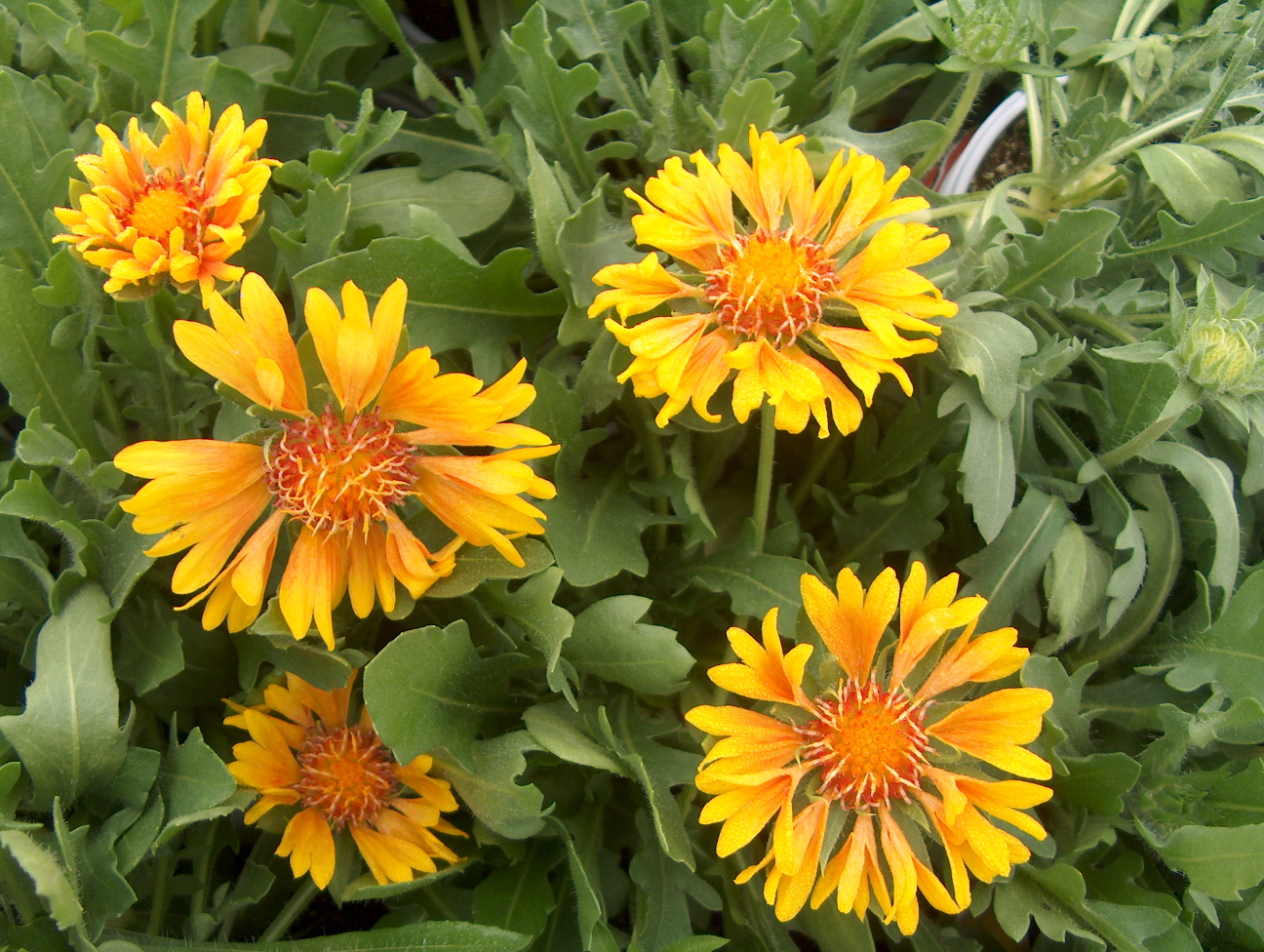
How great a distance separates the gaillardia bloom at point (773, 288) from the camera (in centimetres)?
75

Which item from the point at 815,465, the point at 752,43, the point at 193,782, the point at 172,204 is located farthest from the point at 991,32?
the point at 193,782

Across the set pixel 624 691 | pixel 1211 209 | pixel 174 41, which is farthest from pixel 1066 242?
pixel 174 41

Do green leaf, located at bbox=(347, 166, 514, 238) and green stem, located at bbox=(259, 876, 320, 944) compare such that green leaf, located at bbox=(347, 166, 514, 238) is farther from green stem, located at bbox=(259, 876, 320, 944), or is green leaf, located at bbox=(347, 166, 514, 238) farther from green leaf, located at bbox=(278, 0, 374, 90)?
green stem, located at bbox=(259, 876, 320, 944)

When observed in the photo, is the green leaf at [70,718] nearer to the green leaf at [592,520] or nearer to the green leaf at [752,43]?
the green leaf at [592,520]

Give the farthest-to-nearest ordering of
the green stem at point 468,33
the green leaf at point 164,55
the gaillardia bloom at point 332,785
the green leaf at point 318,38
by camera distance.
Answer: the green stem at point 468,33 → the green leaf at point 318,38 → the green leaf at point 164,55 → the gaillardia bloom at point 332,785

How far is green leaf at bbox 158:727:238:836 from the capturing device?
2.54 ft

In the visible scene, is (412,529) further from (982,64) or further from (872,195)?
(982,64)

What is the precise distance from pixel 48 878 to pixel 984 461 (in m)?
0.81

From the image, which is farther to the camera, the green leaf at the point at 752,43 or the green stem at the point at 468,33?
the green stem at the point at 468,33

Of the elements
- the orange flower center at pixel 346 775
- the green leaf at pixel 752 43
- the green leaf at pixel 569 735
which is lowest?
the orange flower center at pixel 346 775

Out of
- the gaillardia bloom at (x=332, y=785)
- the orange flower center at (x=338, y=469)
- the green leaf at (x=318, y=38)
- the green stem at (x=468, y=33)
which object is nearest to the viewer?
the orange flower center at (x=338, y=469)

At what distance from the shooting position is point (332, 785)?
92 centimetres

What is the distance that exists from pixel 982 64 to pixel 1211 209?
0.27 metres

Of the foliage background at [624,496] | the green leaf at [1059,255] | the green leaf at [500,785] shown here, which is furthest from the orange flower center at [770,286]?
the green leaf at [500,785]
